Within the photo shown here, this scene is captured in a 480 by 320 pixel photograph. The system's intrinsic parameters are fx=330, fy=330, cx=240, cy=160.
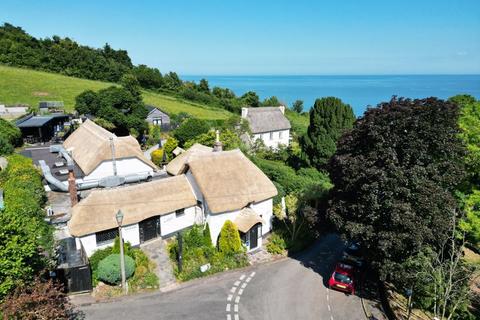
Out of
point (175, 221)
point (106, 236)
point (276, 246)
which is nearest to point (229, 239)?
point (276, 246)

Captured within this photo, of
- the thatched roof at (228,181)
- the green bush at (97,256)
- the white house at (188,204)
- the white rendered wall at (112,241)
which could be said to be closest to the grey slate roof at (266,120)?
the thatched roof at (228,181)

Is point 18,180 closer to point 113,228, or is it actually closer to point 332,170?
point 113,228

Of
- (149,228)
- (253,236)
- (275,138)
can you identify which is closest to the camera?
(149,228)

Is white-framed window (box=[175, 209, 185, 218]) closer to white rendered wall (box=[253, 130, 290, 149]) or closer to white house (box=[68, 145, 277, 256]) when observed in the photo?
white house (box=[68, 145, 277, 256])

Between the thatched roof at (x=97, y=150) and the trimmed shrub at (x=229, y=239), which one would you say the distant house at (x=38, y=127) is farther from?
the trimmed shrub at (x=229, y=239)

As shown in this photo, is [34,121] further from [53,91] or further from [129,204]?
[129,204]

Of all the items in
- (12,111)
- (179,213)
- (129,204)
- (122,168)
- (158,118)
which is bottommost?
(179,213)
